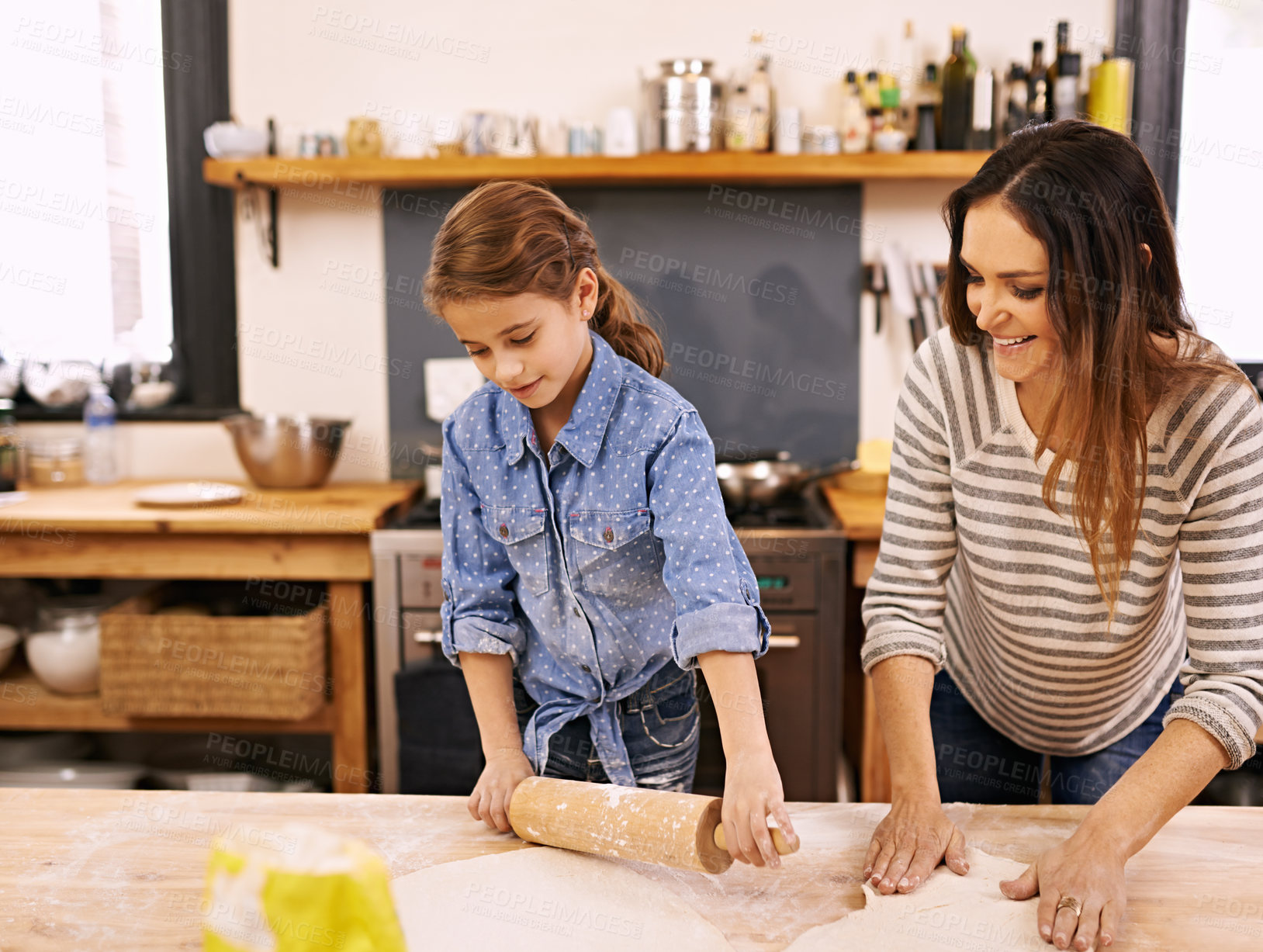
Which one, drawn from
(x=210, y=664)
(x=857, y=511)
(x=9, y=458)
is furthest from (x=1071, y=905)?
(x=9, y=458)

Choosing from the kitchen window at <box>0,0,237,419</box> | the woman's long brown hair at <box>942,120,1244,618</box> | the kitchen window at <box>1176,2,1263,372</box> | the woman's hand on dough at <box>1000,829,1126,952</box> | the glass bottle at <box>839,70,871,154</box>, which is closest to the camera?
the woman's hand on dough at <box>1000,829,1126,952</box>

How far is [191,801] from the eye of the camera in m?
1.08

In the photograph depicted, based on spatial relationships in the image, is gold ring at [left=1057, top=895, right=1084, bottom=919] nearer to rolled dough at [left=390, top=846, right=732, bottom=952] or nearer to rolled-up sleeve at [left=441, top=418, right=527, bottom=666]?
rolled dough at [left=390, top=846, right=732, bottom=952]

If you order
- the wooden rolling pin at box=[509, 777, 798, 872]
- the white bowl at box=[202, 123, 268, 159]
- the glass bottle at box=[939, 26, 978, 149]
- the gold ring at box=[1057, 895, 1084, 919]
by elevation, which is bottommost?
the gold ring at box=[1057, 895, 1084, 919]

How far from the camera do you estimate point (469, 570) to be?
3.78 ft

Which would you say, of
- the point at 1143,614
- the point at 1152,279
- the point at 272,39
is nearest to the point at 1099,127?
the point at 1152,279

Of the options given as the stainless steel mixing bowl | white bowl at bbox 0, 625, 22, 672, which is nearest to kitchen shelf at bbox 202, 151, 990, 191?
the stainless steel mixing bowl

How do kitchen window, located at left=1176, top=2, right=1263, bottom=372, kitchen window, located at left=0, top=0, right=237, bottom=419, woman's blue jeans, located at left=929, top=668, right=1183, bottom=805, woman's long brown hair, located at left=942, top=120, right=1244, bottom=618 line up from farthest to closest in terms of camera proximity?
kitchen window, located at left=0, top=0, right=237, bottom=419 → kitchen window, located at left=1176, top=2, right=1263, bottom=372 → woman's blue jeans, located at left=929, top=668, right=1183, bottom=805 → woman's long brown hair, located at left=942, top=120, right=1244, bottom=618

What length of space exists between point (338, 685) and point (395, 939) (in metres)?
1.82

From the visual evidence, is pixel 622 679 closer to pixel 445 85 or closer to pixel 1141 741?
pixel 1141 741

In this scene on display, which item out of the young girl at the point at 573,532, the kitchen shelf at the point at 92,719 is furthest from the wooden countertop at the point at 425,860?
the kitchen shelf at the point at 92,719

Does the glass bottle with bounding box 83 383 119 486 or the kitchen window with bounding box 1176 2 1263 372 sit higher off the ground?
the kitchen window with bounding box 1176 2 1263 372

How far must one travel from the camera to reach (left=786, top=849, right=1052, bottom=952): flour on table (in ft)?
2.73

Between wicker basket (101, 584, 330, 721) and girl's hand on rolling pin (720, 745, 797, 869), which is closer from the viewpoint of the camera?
girl's hand on rolling pin (720, 745, 797, 869)
